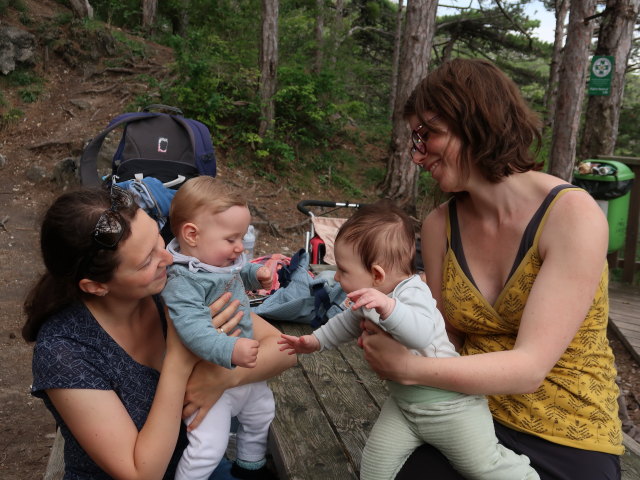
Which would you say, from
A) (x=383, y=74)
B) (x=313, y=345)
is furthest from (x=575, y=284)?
(x=383, y=74)

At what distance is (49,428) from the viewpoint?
162 inches

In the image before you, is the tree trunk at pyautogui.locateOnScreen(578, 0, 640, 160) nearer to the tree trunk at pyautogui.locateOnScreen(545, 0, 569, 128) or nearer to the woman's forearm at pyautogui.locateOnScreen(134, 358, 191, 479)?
the woman's forearm at pyautogui.locateOnScreen(134, 358, 191, 479)

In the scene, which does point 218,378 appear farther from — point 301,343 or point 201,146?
point 201,146

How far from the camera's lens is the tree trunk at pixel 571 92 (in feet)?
20.0

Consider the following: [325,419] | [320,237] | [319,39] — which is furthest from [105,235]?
[319,39]

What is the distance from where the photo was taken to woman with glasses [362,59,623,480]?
63.7 inches

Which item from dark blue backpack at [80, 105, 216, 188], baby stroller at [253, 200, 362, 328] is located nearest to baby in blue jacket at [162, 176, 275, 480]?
baby stroller at [253, 200, 362, 328]

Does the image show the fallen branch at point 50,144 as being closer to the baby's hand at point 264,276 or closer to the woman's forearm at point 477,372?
the baby's hand at point 264,276

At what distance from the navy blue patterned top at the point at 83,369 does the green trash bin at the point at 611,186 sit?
6182 mm

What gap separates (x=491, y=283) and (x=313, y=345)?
0.63m

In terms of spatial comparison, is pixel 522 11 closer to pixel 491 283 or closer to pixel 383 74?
pixel 383 74

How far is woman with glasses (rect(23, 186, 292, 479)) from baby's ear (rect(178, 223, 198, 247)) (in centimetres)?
21

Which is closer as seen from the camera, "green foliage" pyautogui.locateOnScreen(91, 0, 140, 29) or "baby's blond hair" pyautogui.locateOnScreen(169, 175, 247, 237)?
"baby's blond hair" pyautogui.locateOnScreen(169, 175, 247, 237)

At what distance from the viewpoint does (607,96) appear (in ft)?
24.8
